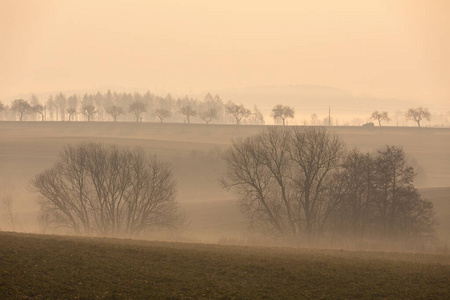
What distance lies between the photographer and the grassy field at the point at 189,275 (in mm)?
20141

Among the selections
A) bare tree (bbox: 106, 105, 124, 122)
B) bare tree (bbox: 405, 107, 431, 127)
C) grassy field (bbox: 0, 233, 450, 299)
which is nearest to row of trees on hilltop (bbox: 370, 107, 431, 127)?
bare tree (bbox: 405, 107, 431, 127)

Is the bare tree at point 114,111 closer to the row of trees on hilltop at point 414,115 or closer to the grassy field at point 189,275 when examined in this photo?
the row of trees on hilltop at point 414,115

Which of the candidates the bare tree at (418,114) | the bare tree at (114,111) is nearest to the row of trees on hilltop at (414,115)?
the bare tree at (418,114)

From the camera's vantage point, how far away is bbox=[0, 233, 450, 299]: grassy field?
20141 mm

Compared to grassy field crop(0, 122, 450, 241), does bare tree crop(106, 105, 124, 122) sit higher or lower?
higher

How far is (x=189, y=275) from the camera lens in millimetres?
23438

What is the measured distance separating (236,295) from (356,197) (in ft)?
122

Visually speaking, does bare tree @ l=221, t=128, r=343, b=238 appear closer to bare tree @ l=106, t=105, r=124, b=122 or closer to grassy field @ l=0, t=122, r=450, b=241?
grassy field @ l=0, t=122, r=450, b=241

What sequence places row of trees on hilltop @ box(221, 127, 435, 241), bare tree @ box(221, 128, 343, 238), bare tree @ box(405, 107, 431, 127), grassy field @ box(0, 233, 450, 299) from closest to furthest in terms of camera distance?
grassy field @ box(0, 233, 450, 299) → row of trees on hilltop @ box(221, 127, 435, 241) → bare tree @ box(221, 128, 343, 238) → bare tree @ box(405, 107, 431, 127)

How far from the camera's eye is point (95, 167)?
6419 cm

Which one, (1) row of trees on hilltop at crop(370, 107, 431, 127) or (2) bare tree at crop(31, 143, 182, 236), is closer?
(2) bare tree at crop(31, 143, 182, 236)

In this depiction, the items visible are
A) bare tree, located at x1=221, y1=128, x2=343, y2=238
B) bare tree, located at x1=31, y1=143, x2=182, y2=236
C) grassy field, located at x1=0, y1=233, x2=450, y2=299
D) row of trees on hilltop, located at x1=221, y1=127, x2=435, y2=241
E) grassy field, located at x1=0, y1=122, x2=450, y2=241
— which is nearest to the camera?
grassy field, located at x1=0, y1=233, x2=450, y2=299

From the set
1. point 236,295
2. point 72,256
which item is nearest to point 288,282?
point 236,295

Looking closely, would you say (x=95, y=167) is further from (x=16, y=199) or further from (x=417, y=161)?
(x=417, y=161)
